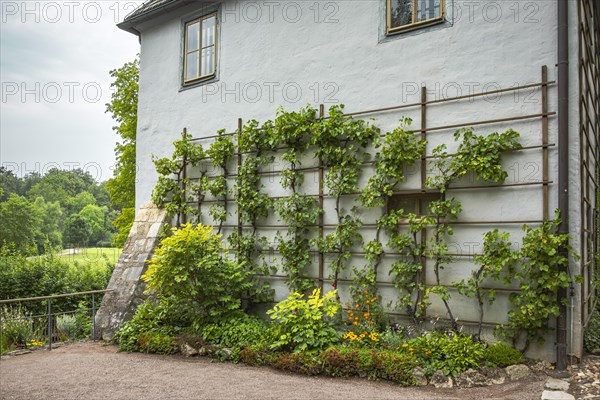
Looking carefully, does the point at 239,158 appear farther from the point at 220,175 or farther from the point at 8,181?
the point at 8,181

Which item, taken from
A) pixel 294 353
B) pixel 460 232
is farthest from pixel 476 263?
pixel 294 353

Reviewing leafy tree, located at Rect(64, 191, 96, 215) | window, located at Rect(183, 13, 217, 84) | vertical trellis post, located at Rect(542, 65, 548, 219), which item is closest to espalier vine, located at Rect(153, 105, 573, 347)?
vertical trellis post, located at Rect(542, 65, 548, 219)

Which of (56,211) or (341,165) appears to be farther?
(56,211)

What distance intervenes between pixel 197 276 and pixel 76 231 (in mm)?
35336

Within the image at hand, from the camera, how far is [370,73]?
652 cm

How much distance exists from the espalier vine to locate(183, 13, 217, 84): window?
142cm

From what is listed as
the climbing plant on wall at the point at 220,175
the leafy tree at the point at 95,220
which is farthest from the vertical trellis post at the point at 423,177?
the leafy tree at the point at 95,220

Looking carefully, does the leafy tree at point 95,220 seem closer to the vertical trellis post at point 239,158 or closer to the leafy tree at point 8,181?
the leafy tree at point 8,181

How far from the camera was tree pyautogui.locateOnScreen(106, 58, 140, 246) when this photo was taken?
15.1 meters

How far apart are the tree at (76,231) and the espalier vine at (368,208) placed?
33.5m

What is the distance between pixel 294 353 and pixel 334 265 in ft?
4.96

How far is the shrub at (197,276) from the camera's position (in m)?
6.51

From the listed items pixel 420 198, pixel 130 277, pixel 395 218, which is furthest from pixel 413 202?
pixel 130 277

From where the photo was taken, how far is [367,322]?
5848 millimetres
